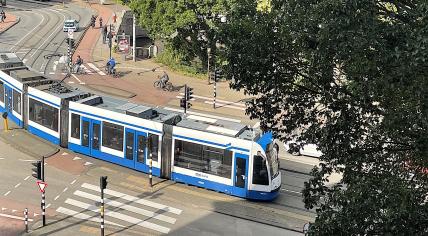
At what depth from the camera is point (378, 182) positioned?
12.6m

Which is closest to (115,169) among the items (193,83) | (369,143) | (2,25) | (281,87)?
(281,87)

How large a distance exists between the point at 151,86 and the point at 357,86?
35.4 meters

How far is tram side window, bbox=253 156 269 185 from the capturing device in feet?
81.7

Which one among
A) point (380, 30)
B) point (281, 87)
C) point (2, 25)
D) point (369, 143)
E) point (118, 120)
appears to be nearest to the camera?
point (380, 30)

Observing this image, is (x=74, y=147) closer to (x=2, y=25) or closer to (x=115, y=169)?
(x=115, y=169)

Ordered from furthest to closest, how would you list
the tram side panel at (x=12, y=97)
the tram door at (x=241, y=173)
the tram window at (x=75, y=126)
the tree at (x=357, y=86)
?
the tram side panel at (x=12, y=97) → the tram window at (x=75, y=126) → the tram door at (x=241, y=173) → the tree at (x=357, y=86)

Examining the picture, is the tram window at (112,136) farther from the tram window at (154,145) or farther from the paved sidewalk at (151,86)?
the paved sidewalk at (151,86)

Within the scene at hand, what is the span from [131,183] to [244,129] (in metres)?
6.00

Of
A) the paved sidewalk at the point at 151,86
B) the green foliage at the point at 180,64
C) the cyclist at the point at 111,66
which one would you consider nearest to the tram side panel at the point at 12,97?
the paved sidewalk at the point at 151,86

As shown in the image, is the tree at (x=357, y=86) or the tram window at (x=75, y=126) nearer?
the tree at (x=357, y=86)

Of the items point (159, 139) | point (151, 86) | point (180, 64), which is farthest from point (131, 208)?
point (180, 64)

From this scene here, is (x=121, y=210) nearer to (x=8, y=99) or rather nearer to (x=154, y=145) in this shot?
→ (x=154, y=145)

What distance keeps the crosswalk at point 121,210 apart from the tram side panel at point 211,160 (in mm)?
2072

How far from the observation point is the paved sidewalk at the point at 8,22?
69.1m
